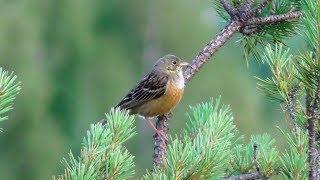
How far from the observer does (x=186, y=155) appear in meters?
1.76

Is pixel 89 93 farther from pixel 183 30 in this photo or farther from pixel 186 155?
pixel 186 155

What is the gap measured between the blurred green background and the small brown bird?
9.68 metres

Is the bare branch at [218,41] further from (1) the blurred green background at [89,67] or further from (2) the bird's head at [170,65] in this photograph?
(1) the blurred green background at [89,67]

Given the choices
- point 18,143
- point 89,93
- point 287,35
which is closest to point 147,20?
point 89,93

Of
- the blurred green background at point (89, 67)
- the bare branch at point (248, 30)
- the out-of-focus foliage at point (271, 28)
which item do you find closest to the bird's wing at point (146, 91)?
the out-of-focus foliage at point (271, 28)

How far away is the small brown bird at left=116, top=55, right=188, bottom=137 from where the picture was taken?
431cm

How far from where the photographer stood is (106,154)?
1.77 meters

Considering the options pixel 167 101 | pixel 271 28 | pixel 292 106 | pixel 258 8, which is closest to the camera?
pixel 292 106

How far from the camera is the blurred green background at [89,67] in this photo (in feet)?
54.1

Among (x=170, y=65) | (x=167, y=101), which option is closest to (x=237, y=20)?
(x=167, y=101)

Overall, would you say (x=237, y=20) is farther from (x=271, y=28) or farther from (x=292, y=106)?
(x=292, y=106)

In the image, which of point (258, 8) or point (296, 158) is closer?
point (296, 158)

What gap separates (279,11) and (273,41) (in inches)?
3.8

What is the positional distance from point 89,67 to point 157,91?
15.5 metres
